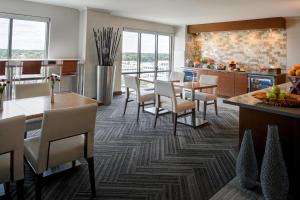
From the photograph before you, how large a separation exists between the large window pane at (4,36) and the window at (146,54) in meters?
3.17

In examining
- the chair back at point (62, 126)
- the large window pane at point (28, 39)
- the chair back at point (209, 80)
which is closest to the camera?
the chair back at point (62, 126)

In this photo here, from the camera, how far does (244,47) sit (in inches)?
301

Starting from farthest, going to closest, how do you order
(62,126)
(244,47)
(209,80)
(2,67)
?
1. (244,47)
2. (209,80)
3. (2,67)
4. (62,126)

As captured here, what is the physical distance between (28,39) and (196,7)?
4031mm

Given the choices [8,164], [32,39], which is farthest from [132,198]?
[32,39]

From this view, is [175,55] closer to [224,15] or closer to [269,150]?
[224,15]

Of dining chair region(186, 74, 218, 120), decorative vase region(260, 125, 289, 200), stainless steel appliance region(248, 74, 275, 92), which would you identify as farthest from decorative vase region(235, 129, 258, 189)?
stainless steel appliance region(248, 74, 275, 92)

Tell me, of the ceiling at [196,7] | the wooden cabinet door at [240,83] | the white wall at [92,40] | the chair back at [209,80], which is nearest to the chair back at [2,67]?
the ceiling at [196,7]

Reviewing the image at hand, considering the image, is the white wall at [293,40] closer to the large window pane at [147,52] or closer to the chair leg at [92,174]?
the large window pane at [147,52]

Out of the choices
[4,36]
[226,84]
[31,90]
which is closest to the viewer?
[31,90]

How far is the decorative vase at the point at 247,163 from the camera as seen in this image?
223 centimetres

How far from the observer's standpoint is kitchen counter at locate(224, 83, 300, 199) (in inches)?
86.0

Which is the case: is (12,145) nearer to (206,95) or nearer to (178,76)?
(206,95)

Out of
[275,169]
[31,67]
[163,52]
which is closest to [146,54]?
[163,52]
